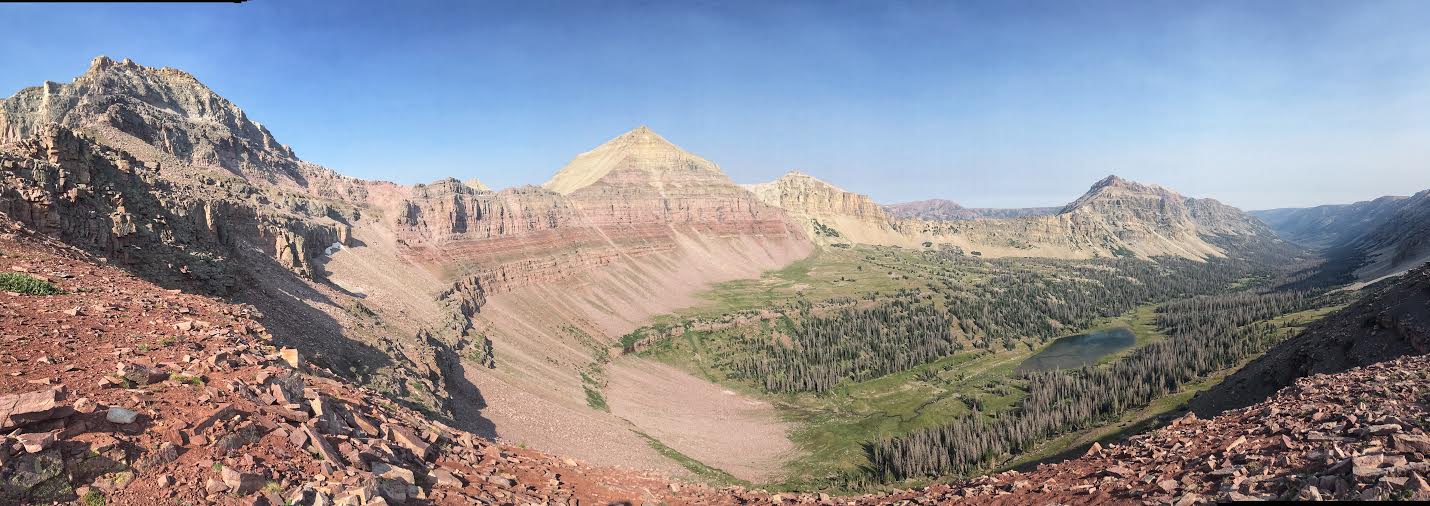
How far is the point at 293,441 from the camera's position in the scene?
12.7 metres

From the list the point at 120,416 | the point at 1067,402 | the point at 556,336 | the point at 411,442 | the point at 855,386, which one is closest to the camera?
the point at 120,416

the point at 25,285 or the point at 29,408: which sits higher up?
the point at 25,285

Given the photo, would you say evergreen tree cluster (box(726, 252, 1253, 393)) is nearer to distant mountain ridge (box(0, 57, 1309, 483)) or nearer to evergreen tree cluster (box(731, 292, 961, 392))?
evergreen tree cluster (box(731, 292, 961, 392))

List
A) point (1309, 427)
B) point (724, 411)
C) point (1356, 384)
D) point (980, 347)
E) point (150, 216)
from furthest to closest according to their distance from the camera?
point (980, 347) → point (724, 411) → point (150, 216) → point (1356, 384) → point (1309, 427)

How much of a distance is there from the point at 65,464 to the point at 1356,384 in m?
43.5

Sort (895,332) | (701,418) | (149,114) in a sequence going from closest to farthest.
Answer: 1. (701,418)
2. (149,114)
3. (895,332)

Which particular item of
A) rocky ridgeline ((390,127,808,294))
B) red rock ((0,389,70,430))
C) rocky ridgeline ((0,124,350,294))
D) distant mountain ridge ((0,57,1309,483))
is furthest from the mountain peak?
red rock ((0,389,70,430))

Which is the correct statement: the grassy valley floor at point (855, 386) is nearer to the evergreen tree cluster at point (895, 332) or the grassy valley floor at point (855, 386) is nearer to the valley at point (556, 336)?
the valley at point (556, 336)

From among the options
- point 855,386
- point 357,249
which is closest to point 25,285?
point 357,249

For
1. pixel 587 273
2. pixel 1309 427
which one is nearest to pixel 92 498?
pixel 1309 427

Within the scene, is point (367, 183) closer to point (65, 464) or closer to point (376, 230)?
point (376, 230)

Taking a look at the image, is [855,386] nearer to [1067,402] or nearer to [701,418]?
[1067,402]

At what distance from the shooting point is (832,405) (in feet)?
300

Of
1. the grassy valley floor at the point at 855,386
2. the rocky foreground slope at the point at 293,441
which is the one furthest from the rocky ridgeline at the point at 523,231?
the rocky foreground slope at the point at 293,441
